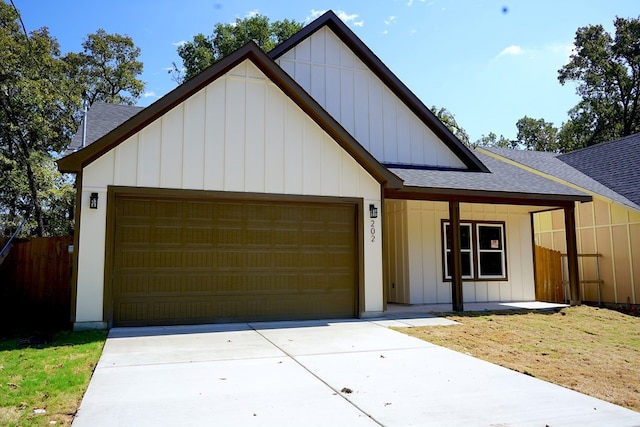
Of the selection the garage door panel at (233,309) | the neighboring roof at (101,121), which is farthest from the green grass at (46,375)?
the neighboring roof at (101,121)

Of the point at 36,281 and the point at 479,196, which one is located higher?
the point at 479,196

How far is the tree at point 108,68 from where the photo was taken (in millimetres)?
29378

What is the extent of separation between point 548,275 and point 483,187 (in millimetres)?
4900

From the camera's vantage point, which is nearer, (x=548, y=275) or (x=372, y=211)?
(x=372, y=211)

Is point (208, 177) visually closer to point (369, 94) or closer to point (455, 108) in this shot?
point (369, 94)

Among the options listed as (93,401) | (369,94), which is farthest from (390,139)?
(93,401)

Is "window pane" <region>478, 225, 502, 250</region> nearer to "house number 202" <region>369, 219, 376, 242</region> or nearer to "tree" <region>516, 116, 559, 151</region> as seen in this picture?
"house number 202" <region>369, 219, 376, 242</region>

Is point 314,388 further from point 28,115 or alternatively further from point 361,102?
point 28,115

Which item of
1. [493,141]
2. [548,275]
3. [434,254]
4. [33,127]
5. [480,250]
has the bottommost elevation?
[548,275]

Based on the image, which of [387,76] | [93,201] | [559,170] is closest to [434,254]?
[387,76]

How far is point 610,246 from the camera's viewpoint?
14594mm

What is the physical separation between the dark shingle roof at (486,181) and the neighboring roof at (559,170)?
→ 2.94 metres

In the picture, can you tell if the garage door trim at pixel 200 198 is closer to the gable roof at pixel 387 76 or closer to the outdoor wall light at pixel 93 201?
the outdoor wall light at pixel 93 201

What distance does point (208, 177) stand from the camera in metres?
9.13
